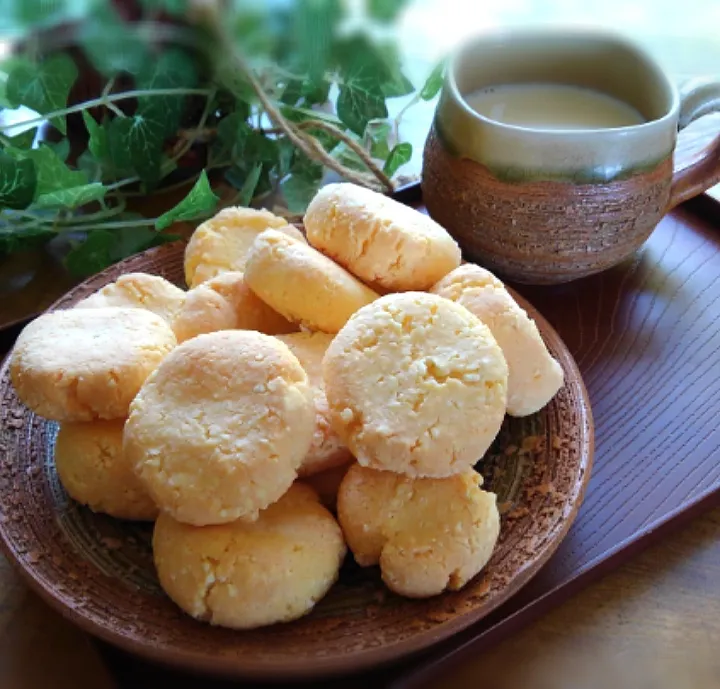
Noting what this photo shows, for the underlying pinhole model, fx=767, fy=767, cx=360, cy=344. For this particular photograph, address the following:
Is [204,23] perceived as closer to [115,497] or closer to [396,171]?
[396,171]

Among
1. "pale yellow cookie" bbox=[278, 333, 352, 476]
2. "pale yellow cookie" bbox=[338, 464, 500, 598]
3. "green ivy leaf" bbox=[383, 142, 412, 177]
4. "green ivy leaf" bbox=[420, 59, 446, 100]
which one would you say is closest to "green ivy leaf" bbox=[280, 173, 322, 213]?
"green ivy leaf" bbox=[383, 142, 412, 177]

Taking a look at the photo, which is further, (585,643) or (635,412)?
(635,412)

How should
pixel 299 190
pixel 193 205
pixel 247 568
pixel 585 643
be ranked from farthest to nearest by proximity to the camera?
pixel 299 190 → pixel 193 205 → pixel 585 643 → pixel 247 568

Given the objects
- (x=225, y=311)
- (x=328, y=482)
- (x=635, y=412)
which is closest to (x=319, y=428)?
(x=328, y=482)

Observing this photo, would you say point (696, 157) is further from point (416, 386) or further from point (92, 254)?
point (92, 254)

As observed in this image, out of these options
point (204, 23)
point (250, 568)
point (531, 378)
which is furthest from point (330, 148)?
point (250, 568)

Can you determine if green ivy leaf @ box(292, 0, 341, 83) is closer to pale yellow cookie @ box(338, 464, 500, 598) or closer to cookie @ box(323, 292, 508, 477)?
cookie @ box(323, 292, 508, 477)

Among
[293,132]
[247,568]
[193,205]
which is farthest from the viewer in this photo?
[293,132]

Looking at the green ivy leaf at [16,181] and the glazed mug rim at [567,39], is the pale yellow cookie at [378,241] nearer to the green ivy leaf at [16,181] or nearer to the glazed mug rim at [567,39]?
the glazed mug rim at [567,39]
